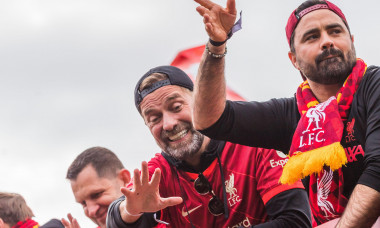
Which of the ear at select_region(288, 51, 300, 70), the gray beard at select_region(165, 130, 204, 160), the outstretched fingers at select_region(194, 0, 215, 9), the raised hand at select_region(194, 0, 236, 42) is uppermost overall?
the outstretched fingers at select_region(194, 0, 215, 9)

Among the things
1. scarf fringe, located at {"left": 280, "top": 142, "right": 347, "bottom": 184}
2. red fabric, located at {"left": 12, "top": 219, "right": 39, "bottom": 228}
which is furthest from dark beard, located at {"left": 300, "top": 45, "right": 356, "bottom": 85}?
red fabric, located at {"left": 12, "top": 219, "right": 39, "bottom": 228}

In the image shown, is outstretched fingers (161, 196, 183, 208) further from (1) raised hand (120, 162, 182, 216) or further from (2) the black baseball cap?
(2) the black baseball cap

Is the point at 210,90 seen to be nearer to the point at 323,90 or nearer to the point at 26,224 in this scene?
the point at 323,90

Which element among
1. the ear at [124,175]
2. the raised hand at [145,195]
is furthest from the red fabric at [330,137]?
the ear at [124,175]

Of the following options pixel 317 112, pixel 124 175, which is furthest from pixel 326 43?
pixel 124 175

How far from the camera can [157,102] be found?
3.92 meters

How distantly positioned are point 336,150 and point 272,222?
679mm

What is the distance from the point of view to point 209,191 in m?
3.62

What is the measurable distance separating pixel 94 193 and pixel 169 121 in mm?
1317

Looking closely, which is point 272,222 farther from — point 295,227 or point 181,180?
point 181,180

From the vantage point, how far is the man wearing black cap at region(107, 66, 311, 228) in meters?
3.28

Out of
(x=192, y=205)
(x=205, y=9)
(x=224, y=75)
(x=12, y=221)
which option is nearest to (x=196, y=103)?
(x=224, y=75)

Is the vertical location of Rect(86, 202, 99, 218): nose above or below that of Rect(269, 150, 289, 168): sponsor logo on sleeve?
below

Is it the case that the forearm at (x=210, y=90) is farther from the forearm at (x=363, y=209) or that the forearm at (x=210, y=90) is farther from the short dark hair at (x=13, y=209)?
the short dark hair at (x=13, y=209)
